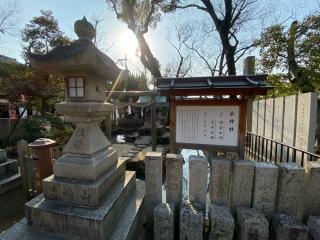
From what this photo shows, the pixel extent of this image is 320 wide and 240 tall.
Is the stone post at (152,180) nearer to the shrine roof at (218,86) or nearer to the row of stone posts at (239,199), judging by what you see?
the row of stone posts at (239,199)

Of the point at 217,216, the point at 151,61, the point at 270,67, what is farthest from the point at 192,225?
the point at 151,61

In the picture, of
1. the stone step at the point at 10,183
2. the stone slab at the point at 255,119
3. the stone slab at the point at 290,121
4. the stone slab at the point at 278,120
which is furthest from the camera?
the stone slab at the point at 255,119

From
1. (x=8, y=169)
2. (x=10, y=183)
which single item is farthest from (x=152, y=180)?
(x=8, y=169)

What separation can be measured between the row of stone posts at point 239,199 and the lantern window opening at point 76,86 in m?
1.36

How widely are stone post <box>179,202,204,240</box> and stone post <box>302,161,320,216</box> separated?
1510mm

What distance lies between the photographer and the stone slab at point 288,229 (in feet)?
7.25

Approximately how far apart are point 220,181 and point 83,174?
1892 mm

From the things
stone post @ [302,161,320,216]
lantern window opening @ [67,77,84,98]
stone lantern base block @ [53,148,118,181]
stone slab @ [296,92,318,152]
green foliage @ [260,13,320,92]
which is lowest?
stone post @ [302,161,320,216]

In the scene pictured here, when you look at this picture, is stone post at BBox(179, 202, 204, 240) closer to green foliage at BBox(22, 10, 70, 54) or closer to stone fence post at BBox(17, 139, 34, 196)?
stone fence post at BBox(17, 139, 34, 196)

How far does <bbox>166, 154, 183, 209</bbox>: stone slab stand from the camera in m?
2.72

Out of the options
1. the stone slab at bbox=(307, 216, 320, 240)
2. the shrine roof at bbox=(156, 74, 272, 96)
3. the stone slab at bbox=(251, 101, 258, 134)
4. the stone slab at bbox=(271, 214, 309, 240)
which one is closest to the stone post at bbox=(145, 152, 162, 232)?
the shrine roof at bbox=(156, 74, 272, 96)

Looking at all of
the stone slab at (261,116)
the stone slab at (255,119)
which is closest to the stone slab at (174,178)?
the stone slab at (261,116)

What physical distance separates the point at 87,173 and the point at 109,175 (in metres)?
0.36

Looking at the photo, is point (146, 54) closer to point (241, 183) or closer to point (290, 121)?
point (290, 121)
